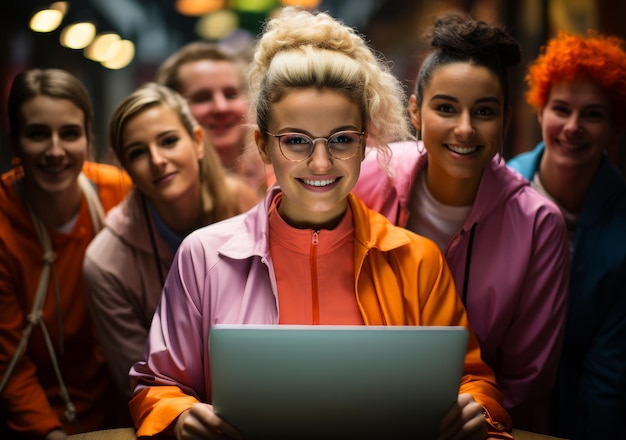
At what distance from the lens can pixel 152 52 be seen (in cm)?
322

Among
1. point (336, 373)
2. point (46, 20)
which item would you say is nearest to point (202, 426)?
point (336, 373)

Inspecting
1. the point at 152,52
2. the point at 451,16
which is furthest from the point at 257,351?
the point at 152,52

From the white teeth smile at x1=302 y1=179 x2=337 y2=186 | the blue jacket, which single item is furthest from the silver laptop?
the blue jacket

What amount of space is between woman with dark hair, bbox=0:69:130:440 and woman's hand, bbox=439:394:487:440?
4.39ft

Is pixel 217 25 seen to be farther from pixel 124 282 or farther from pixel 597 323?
pixel 597 323

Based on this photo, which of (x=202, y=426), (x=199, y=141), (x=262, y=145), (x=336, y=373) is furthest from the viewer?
(x=199, y=141)

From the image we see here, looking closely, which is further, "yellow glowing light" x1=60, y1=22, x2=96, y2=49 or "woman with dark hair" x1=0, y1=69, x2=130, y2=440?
"yellow glowing light" x1=60, y1=22, x2=96, y2=49

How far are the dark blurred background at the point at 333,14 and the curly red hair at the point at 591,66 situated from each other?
68 cm

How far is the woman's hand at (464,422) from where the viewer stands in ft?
4.75

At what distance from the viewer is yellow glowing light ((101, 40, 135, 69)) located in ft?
10.3

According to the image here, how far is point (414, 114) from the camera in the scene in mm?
2178

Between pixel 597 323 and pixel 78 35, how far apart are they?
2.24 m

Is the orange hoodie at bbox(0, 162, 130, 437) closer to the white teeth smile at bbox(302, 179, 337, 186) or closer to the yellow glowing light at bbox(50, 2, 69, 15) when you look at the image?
the yellow glowing light at bbox(50, 2, 69, 15)

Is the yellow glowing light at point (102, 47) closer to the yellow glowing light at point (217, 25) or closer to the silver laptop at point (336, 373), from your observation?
the yellow glowing light at point (217, 25)
